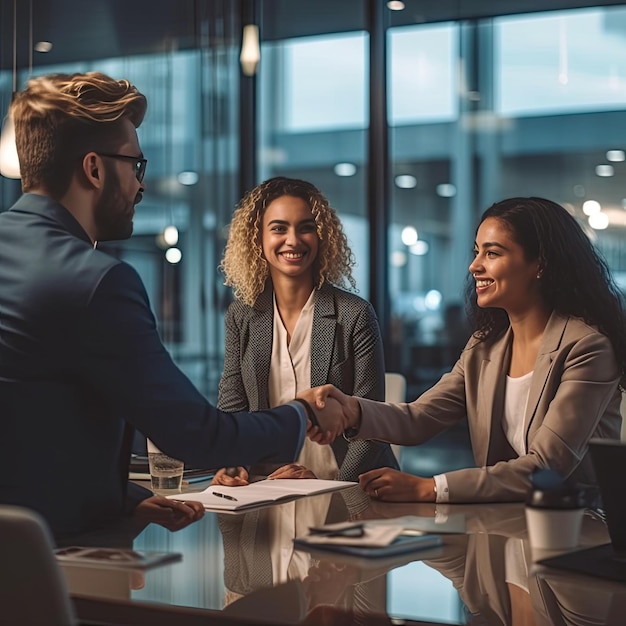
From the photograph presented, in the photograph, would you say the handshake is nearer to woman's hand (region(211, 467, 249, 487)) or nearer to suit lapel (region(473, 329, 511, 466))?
woman's hand (region(211, 467, 249, 487))

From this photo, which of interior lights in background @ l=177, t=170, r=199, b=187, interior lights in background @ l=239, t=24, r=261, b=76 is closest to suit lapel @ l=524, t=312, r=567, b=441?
interior lights in background @ l=177, t=170, r=199, b=187

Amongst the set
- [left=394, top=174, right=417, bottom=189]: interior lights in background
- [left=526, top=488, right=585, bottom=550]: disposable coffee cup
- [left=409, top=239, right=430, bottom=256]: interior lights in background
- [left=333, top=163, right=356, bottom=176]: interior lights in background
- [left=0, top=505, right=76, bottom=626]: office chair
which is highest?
[left=333, top=163, right=356, bottom=176]: interior lights in background

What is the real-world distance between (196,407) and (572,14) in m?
3.99

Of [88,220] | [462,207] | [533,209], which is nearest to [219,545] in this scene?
[88,220]

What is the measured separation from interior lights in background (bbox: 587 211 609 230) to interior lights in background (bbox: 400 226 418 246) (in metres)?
0.94

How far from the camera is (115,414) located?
196 centimetres

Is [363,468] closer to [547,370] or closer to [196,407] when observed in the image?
[547,370]

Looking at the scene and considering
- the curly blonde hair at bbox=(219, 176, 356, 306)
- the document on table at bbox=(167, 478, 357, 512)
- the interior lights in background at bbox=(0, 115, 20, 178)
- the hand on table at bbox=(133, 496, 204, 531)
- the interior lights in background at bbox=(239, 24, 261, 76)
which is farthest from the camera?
the interior lights in background at bbox=(239, 24, 261, 76)

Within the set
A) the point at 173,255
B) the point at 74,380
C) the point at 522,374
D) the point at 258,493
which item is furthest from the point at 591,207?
the point at 74,380

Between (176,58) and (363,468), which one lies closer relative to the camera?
(363,468)

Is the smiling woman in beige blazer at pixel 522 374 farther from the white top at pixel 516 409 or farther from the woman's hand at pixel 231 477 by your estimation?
the woman's hand at pixel 231 477

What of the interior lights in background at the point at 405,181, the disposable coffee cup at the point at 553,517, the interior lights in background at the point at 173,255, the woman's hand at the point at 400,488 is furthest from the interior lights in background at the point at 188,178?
the disposable coffee cup at the point at 553,517

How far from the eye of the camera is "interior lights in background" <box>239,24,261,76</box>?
580 centimetres

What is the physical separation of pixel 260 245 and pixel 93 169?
63.7 inches
